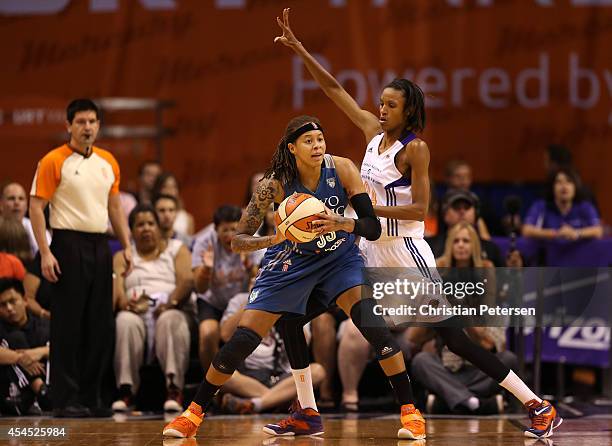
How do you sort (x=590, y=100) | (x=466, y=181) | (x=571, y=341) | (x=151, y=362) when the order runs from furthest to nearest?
(x=590, y=100) → (x=466, y=181) → (x=571, y=341) → (x=151, y=362)

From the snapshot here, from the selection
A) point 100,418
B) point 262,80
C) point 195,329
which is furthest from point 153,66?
point 100,418

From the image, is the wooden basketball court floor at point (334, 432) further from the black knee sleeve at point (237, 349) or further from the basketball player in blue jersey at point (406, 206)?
the black knee sleeve at point (237, 349)

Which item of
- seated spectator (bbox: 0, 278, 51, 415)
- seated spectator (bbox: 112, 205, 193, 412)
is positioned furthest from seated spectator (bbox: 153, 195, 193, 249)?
Answer: seated spectator (bbox: 0, 278, 51, 415)

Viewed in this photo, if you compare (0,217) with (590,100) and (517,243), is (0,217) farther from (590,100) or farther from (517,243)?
(590,100)

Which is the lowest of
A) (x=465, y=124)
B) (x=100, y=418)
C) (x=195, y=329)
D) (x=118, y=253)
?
(x=100, y=418)

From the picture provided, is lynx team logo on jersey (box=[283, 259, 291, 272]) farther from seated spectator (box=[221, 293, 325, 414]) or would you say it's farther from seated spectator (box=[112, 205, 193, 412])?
seated spectator (box=[112, 205, 193, 412])

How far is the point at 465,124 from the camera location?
1098 centimetres

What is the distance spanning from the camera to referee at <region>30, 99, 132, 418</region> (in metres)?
7.19

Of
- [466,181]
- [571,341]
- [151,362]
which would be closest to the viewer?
[151,362]

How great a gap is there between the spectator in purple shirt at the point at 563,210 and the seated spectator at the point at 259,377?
91.3 inches

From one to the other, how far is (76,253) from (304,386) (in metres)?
1.88

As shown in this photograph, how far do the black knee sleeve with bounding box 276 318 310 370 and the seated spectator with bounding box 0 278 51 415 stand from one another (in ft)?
6.46

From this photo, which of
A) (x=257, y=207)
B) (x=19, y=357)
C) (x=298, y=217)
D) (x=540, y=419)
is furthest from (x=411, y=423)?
(x=19, y=357)

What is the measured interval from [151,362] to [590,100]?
5.39m
